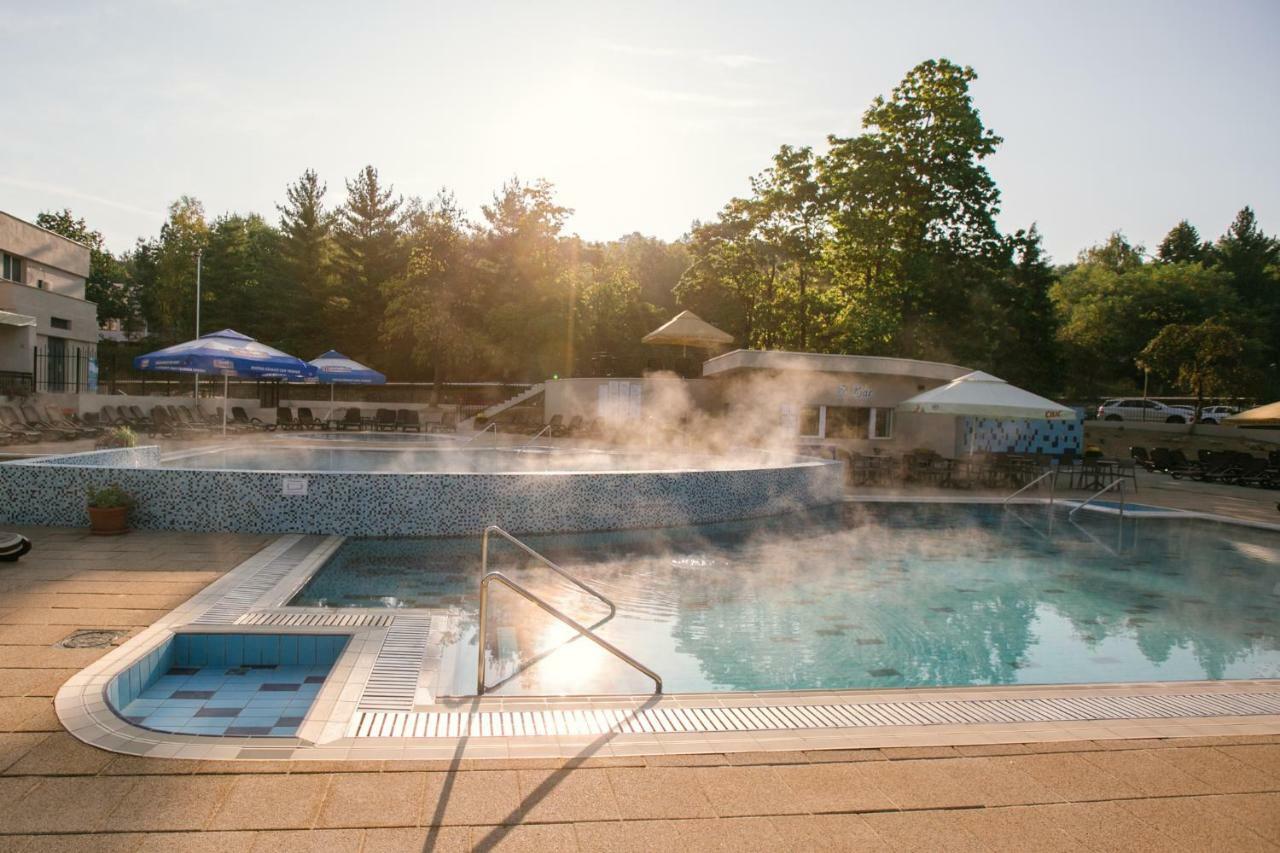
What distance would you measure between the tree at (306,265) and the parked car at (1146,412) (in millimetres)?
34636

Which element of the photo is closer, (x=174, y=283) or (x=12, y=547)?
(x=12, y=547)

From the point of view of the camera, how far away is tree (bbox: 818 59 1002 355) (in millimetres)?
24781

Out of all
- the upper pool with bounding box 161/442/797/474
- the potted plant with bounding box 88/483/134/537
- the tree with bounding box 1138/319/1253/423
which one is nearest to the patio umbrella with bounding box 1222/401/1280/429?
the upper pool with bounding box 161/442/797/474

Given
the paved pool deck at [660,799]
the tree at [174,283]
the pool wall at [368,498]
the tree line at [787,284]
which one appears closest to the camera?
the paved pool deck at [660,799]

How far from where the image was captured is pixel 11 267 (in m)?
24.1

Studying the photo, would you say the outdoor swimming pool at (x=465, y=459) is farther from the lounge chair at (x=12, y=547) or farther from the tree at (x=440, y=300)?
the tree at (x=440, y=300)

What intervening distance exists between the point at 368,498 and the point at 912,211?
21497 millimetres

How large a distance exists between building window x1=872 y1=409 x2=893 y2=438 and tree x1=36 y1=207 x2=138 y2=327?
46.0 meters

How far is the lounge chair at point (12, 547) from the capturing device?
20.7ft

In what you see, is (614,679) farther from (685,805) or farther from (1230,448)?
(1230,448)

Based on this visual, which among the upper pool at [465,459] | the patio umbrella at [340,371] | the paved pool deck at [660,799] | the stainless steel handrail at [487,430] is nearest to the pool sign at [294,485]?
the paved pool deck at [660,799]

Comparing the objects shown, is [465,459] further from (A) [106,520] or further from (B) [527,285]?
(B) [527,285]

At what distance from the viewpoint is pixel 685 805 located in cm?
284

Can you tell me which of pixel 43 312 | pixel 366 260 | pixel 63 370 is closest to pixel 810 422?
pixel 43 312
